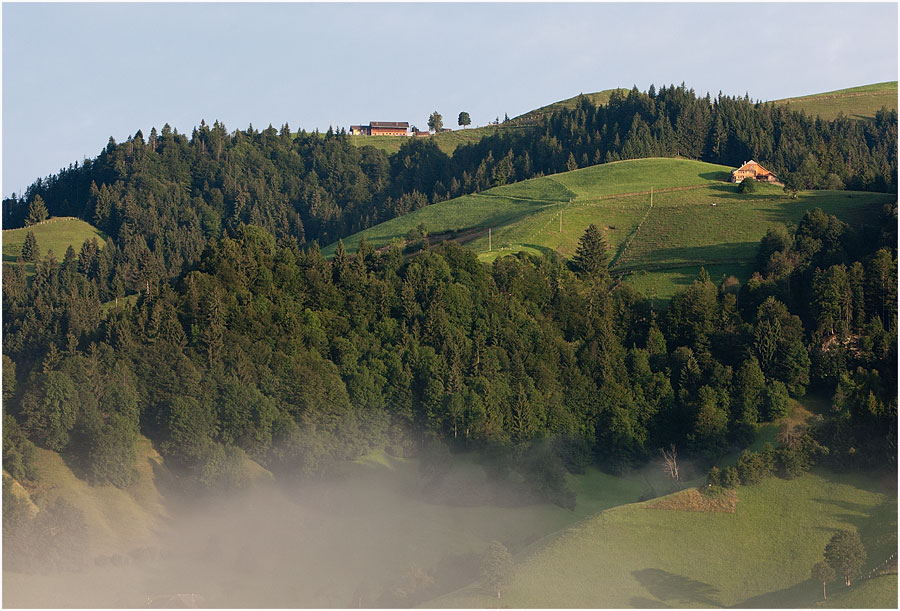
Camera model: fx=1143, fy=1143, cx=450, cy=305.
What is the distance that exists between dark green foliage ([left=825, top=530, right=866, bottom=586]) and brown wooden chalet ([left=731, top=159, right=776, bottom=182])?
91.1 metres

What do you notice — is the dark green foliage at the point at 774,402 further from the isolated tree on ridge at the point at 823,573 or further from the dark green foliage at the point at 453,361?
the isolated tree on ridge at the point at 823,573

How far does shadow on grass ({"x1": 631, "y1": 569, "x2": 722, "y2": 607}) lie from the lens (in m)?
58.1

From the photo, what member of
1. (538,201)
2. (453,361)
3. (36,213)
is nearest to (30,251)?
(36,213)

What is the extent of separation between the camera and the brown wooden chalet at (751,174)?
5630 inches

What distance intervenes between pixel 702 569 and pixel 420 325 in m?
38.0

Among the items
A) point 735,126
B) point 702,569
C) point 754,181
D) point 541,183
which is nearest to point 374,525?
point 702,569

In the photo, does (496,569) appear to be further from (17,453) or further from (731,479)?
(17,453)

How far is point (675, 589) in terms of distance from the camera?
5919 centimetres

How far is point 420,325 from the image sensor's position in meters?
93.2

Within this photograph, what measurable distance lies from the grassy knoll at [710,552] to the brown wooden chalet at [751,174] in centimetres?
7860

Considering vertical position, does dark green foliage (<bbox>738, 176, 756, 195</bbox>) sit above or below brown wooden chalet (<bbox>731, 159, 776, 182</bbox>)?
below

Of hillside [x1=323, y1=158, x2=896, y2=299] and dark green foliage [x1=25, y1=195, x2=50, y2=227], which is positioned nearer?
hillside [x1=323, y1=158, x2=896, y2=299]

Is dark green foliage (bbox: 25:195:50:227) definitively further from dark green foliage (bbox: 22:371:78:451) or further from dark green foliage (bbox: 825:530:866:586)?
dark green foliage (bbox: 825:530:866:586)

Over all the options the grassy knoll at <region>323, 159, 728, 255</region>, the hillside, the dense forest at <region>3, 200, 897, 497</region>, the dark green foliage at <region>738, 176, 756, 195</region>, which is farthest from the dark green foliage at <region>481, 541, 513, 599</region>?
the dark green foliage at <region>738, 176, 756, 195</region>
